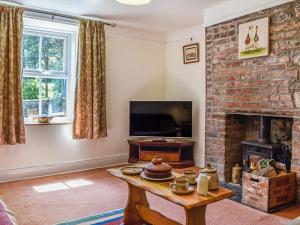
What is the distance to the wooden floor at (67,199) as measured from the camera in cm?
269

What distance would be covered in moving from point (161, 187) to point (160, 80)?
3366 mm

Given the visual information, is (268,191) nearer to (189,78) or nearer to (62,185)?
(62,185)

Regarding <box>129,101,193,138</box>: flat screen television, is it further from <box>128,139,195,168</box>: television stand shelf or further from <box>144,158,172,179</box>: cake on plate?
<box>144,158,172,179</box>: cake on plate

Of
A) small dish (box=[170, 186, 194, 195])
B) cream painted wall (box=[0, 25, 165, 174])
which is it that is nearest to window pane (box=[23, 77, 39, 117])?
cream painted wall (box=[0, 25, 165, 174])

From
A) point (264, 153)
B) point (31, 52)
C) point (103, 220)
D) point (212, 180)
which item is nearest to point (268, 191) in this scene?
point (264, 153)

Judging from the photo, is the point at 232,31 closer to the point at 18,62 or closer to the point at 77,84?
the point at 77,84

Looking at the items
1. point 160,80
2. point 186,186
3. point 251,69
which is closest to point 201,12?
point 251,69

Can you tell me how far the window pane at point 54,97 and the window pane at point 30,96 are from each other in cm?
8

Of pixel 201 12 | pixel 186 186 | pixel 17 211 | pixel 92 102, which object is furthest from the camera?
pixel 92 102

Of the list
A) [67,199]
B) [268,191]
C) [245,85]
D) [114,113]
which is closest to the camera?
[268,191]

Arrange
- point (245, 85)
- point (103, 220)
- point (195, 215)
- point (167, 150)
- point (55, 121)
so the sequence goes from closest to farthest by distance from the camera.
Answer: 1. point (195, 215)
2. point (103, 220)
3. point (245, 85)
4. point (55, 121)
5. point (167, 150)

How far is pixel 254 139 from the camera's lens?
384 cm

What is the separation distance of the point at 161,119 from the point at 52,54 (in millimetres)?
1886

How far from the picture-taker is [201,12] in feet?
13.1
